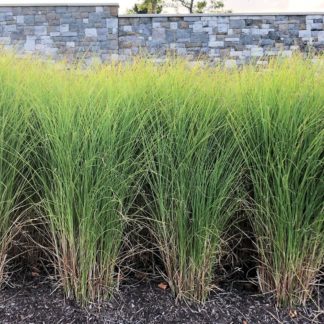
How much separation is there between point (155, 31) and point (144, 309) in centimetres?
1291

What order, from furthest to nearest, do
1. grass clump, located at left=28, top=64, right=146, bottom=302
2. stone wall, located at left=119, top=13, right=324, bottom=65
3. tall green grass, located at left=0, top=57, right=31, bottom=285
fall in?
1. stone wall, located at left=119, top=13, right=324, bottom=65
2. tall green grass, located at left=0, top=57, right=31, bottom=285
3. grass clump, located at left=28, top=64, right=146, bottom=302

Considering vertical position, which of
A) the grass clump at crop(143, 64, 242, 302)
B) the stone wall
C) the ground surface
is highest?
the stone wall

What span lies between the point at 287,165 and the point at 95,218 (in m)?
0.82

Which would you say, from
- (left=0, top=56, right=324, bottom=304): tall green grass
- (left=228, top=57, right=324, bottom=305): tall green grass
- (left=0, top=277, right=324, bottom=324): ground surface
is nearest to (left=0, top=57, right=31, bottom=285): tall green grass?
(left=0, top=56, right=324, bottom=304): tall green grass

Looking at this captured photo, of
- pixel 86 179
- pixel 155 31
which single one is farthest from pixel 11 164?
pixel 155 31

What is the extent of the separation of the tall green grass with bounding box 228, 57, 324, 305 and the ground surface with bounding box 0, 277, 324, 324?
0.27ft

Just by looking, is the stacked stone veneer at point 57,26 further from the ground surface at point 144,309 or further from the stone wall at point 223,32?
the ground surface at point 144,309

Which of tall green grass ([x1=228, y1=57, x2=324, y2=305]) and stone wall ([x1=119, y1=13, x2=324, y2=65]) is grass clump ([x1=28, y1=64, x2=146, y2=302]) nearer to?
tall green grass ([x1=228, y1=57, x2=324, y2=305])

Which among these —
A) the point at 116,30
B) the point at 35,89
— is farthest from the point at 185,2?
the point at 35,89

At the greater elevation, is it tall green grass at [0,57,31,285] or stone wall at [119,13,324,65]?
stone wall at [119,13,324,65]

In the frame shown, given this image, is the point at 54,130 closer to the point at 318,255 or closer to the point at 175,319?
the point at 175,319

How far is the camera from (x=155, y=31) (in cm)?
1417

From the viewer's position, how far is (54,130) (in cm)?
199

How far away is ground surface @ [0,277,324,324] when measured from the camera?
1999 millimetres
